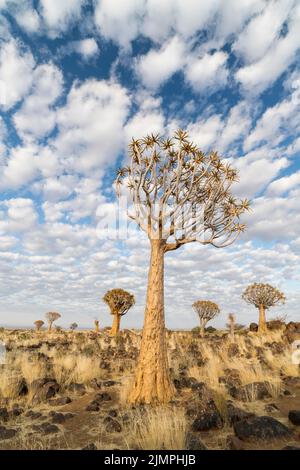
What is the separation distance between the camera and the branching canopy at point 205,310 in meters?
29.9

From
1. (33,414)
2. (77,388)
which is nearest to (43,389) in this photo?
(77,388)

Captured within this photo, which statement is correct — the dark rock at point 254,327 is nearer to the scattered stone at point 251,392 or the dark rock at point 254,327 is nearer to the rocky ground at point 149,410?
the rocky ground at point 149,410

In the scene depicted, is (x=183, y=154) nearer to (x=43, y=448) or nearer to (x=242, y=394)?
(x=242, y=394)

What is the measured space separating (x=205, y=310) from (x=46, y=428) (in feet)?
83.0

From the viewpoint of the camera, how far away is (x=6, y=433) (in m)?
5.52

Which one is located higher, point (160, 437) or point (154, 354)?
point (154, 354)

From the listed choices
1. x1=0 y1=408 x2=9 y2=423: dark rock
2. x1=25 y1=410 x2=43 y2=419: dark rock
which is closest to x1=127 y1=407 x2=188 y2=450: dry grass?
x1=25 y1=410 x2=43 y2=419: dark rock

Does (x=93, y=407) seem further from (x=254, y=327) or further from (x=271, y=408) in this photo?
(x=254, y=327)

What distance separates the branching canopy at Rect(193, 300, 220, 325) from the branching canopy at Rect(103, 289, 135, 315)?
6292 mm

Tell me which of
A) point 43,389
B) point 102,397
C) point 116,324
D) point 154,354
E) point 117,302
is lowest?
point 102,397

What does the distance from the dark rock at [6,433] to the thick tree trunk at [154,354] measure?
246cm

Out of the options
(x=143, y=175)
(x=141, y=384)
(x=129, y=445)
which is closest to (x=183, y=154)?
(x=143, y=175)

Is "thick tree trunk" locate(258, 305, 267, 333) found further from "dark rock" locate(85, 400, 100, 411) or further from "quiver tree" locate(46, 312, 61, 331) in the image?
"quiver tree" locate(46, 312, 61, 331)
